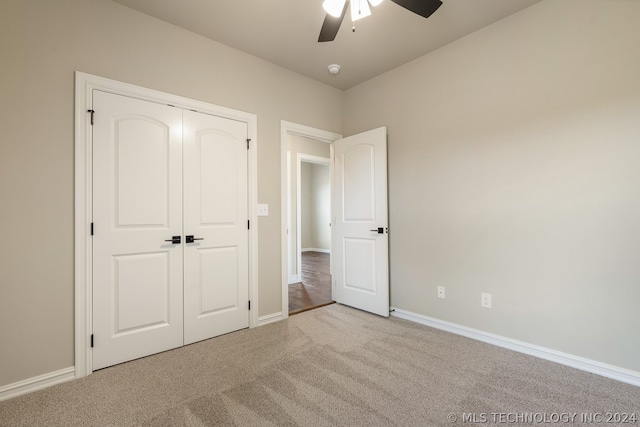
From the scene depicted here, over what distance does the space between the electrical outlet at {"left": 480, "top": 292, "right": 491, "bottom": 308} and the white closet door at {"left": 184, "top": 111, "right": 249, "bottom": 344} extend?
88.3 inches

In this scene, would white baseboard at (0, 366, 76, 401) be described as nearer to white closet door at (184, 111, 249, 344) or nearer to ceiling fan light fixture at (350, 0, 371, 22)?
white closet door at (184, 111, 249, 344)

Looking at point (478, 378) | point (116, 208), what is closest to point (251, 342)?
point (116, 208)

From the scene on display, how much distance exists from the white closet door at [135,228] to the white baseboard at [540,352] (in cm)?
245

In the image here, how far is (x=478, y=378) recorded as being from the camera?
1.98 metres

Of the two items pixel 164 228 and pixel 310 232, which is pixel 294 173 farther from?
pixel 310 232

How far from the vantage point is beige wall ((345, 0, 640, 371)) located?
196 cm

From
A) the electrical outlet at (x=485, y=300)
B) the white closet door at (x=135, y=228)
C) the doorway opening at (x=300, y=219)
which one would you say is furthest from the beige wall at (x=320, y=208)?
the white closet door at (x=135, y=228)

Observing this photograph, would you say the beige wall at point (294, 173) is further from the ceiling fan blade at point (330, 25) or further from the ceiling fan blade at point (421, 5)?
the ceiling fan blade at point (421, 5)

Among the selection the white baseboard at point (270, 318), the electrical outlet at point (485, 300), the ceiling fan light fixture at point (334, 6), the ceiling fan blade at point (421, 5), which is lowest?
the white baseboard at point (270, 318)

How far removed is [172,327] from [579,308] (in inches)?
127

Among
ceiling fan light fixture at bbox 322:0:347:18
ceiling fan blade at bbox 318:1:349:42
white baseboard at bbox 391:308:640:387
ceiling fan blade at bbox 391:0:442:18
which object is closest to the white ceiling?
ceiling fan blade at bbox 318:1:349:42

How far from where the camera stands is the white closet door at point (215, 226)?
8.43 ft

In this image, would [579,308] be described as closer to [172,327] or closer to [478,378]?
[478,378]

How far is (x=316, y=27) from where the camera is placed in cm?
254
